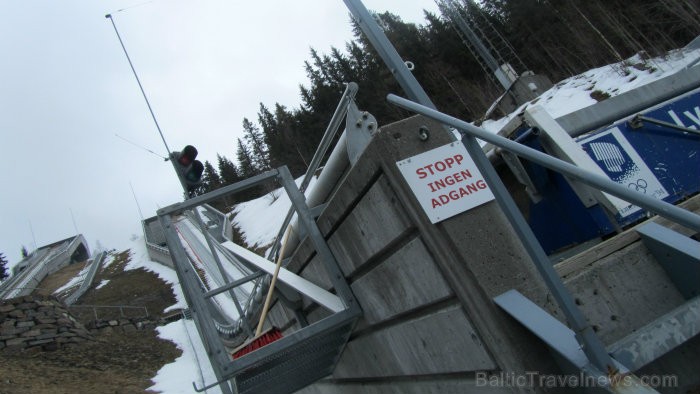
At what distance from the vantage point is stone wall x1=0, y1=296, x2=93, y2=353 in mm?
14586

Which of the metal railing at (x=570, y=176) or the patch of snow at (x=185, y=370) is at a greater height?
the patch of snow at (x=185, y=370)

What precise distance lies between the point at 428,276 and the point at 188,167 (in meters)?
4.70

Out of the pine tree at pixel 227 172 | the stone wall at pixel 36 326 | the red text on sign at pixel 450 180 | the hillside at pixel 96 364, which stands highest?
the pine tree at pixel 227 172

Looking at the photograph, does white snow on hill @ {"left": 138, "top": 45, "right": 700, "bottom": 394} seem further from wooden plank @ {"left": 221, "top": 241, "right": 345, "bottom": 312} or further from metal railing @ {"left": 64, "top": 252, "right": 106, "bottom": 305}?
wooden plank @ {"left": 221, "top": 241, "right": 345, "bottom": 312}

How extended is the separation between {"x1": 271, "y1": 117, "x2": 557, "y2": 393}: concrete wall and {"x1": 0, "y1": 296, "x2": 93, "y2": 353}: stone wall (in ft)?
49.2

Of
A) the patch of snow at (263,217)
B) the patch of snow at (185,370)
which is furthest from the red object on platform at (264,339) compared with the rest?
the patch of snow at (263,217)

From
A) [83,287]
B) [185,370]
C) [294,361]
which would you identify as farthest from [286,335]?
[83,287]

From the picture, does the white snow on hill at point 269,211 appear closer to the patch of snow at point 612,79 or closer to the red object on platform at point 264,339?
the patch of snow at point 612,79

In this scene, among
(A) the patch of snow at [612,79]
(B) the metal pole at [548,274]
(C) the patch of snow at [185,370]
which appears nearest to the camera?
(B) the metal pole at [548,274]

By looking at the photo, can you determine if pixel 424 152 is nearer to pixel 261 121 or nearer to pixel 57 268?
pixel 57 268

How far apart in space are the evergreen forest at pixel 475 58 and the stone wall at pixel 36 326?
49.2 feet

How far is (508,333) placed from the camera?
2.37 metres

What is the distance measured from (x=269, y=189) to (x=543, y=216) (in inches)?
1946

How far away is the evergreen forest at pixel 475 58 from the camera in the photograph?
29.6m
